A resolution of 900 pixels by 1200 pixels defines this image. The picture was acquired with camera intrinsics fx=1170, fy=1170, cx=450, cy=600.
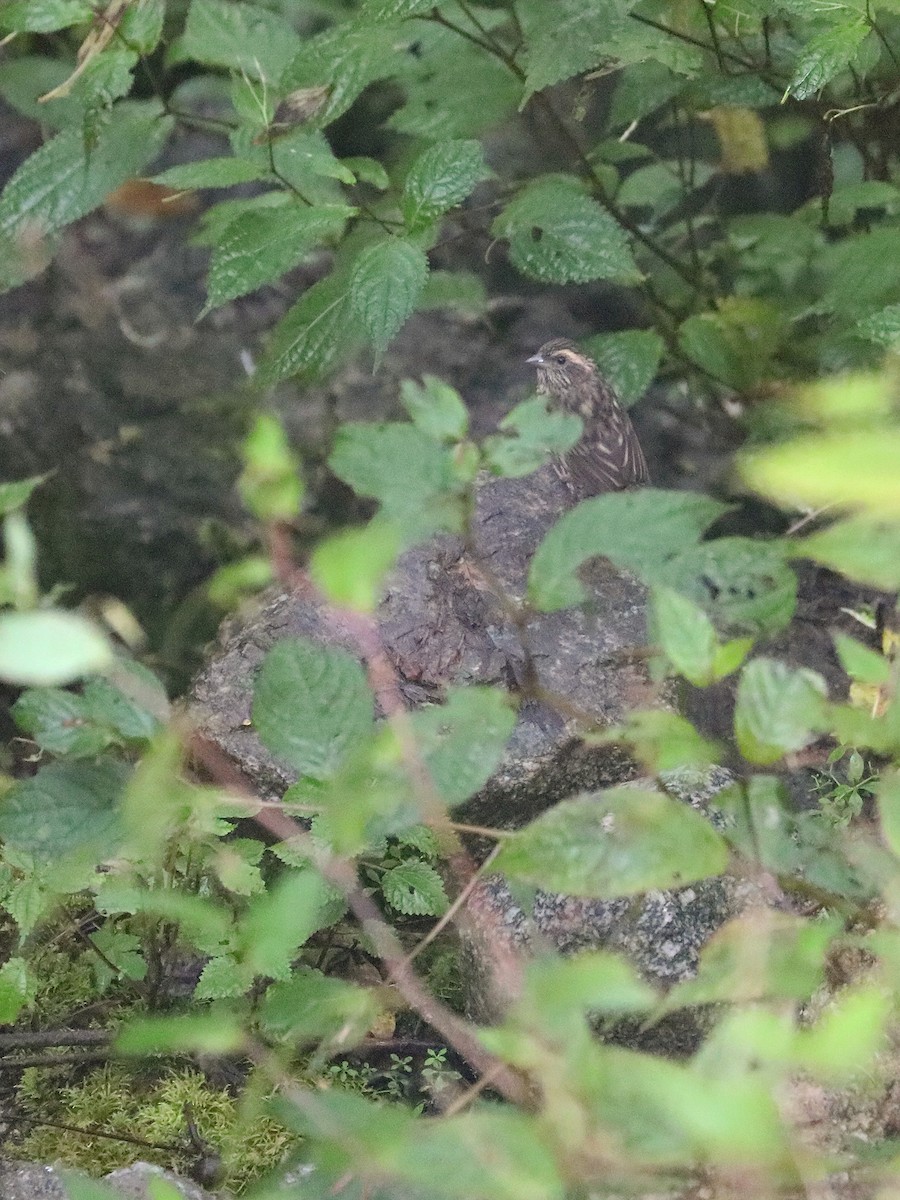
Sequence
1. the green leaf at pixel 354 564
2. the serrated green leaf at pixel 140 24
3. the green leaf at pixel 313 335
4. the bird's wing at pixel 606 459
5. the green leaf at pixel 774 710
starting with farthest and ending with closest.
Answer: the bird's wing at pixel 606 459, the green leaf at pixel 313 335, the serrated green leaf at pixel 140 24, the green leaf at pixel 774 710, the green leaf at pixel 354 564

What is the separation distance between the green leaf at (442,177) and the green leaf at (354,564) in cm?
184

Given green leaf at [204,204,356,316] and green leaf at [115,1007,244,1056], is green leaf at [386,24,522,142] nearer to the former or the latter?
green leaf at [204,204,356,316]

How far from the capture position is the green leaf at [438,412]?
145 cm

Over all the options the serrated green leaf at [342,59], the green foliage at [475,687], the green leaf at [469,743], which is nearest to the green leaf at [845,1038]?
the green foliage at [475,687]

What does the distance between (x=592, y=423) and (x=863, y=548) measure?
3041mm

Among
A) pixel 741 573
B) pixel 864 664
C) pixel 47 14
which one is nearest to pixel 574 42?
pixel 47 14

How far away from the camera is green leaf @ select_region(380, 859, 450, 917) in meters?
2.56

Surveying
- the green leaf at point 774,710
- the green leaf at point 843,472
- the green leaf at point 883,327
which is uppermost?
the green leaf at point 843,472

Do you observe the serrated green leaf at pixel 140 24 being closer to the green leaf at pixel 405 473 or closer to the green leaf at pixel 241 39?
the green leaf at pixel 241 39

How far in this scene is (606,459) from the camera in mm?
4176

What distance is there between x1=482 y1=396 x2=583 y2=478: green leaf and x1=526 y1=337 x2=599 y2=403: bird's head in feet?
8.94

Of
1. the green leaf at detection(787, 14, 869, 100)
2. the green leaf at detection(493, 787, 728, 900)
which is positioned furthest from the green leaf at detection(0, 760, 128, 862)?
the green leaf at detection(787, 14, 869, 100)

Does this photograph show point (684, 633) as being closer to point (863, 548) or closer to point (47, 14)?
point (863, 548)

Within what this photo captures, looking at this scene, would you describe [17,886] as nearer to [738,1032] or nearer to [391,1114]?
[391,1114]
